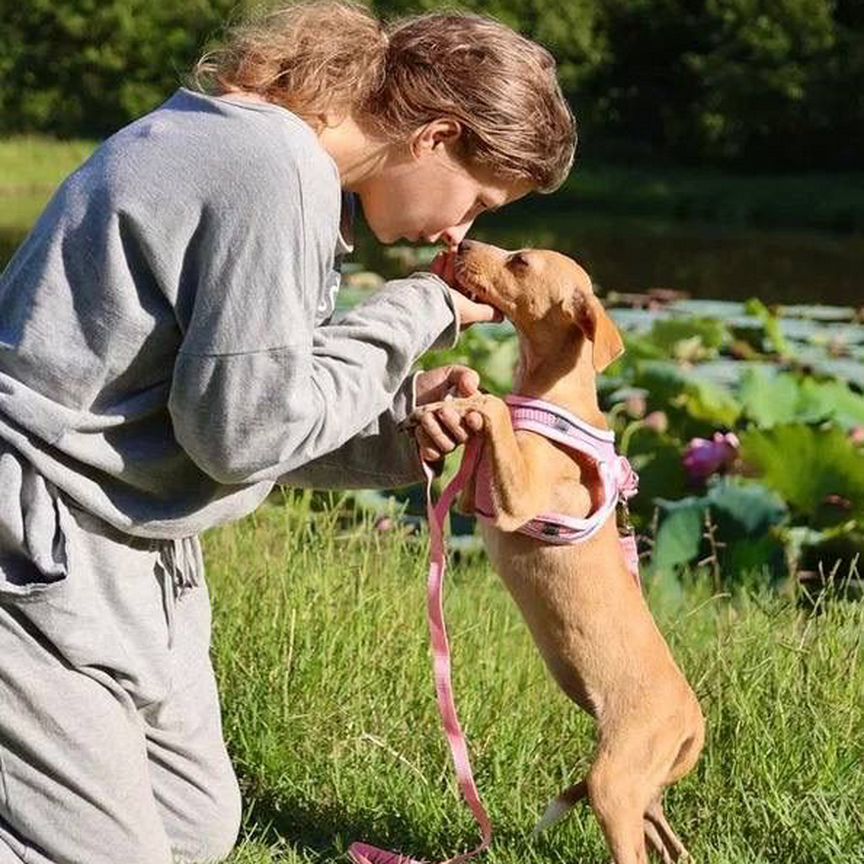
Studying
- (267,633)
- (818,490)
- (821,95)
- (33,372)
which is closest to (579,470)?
(33,372)

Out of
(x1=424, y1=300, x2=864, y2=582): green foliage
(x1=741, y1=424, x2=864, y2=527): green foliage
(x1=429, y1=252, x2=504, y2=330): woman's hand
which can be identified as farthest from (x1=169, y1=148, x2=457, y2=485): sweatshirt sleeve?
(x1=741, y1=424, x2=864, y2=527): green foliage

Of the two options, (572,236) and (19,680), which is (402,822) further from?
(572,236)

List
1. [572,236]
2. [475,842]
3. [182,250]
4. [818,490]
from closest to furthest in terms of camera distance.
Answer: [182,250], [475,842], [818,490], [572,236]

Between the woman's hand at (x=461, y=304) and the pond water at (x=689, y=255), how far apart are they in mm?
10261

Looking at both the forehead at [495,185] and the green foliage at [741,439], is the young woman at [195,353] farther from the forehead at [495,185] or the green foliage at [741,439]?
the green foliage at [741,439]

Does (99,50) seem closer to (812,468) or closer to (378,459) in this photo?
(812,468)

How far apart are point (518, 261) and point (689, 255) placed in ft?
52.5

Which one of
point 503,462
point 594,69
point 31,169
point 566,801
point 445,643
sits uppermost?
point 503,462

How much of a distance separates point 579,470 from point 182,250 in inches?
30.4

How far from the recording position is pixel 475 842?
3.22 meters

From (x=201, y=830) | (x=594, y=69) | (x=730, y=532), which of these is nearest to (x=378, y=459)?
(x=201, y=830)

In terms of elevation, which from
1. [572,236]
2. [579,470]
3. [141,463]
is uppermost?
[141,463]

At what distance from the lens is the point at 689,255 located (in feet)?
61.4

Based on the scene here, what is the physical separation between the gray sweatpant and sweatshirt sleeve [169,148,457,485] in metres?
0.27
